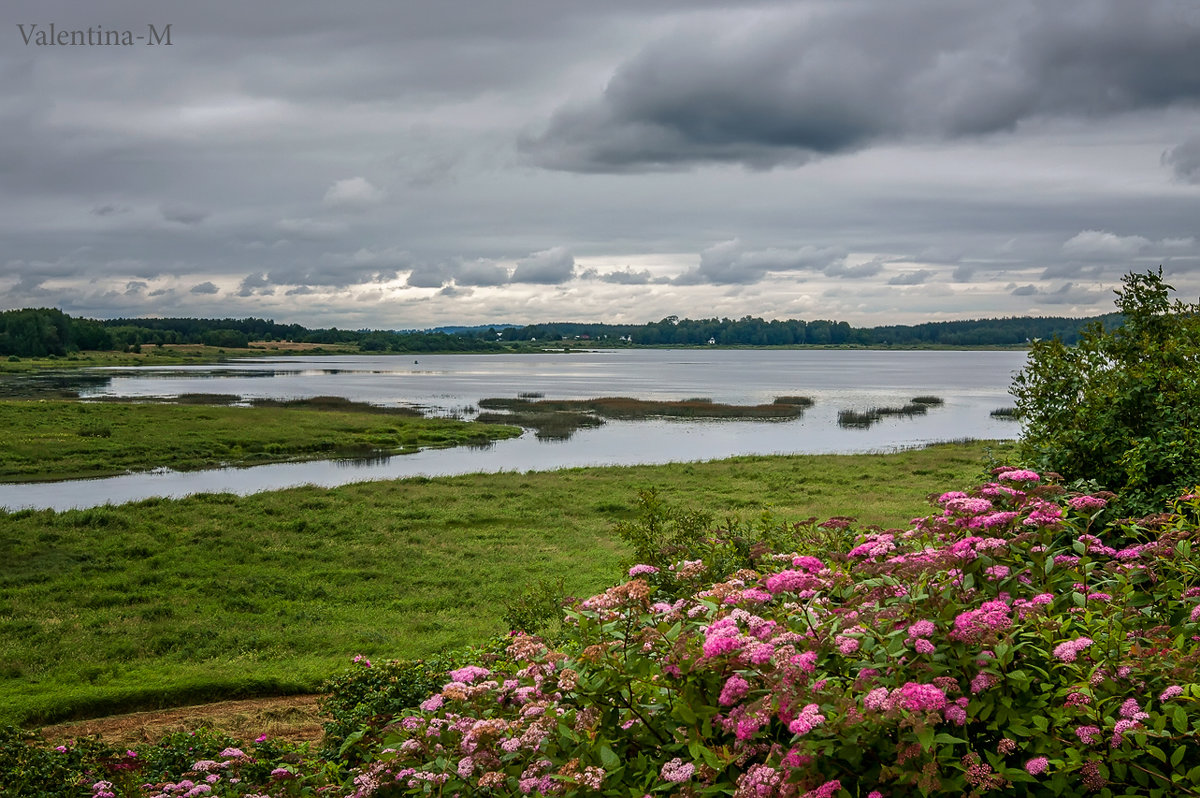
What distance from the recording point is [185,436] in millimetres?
45844

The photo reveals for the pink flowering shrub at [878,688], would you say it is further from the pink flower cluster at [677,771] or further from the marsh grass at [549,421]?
the marsh grass at [549,421]

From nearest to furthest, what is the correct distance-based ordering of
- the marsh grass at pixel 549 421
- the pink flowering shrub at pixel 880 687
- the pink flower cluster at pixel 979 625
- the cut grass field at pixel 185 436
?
the pink flowering shrub at pixel 880 687 → the pink flower cluster at pixel 979 625 → the cut grass field at pixel 185 436 → the marsh grass at pixel 549 421

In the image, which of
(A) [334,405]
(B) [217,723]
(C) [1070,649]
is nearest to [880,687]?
(C) [1070,649]

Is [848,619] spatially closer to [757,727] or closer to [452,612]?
[757,727]

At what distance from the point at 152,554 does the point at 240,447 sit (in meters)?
27.6

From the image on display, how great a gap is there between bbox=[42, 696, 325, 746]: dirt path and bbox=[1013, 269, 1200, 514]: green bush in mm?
9037

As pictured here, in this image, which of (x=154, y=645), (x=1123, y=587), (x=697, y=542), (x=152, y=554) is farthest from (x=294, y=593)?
(x=1123, y=587)

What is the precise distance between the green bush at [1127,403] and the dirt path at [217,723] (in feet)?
29.6

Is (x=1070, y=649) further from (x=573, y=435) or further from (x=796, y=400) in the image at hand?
(x=796, y=400)

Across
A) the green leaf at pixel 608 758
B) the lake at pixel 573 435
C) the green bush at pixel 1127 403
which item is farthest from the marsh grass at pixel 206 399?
the green leaf at pixel 608 758

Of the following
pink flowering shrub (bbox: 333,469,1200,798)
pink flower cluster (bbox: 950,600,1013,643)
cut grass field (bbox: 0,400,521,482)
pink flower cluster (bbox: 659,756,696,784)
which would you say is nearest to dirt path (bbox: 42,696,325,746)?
pink flowering shrub (bbox: 333,469,1200,798)

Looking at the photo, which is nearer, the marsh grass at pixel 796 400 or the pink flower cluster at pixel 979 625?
the pink flower cluster at pixel 979 625

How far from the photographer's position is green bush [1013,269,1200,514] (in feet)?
27.2

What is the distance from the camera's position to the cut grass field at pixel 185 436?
3900 cm
